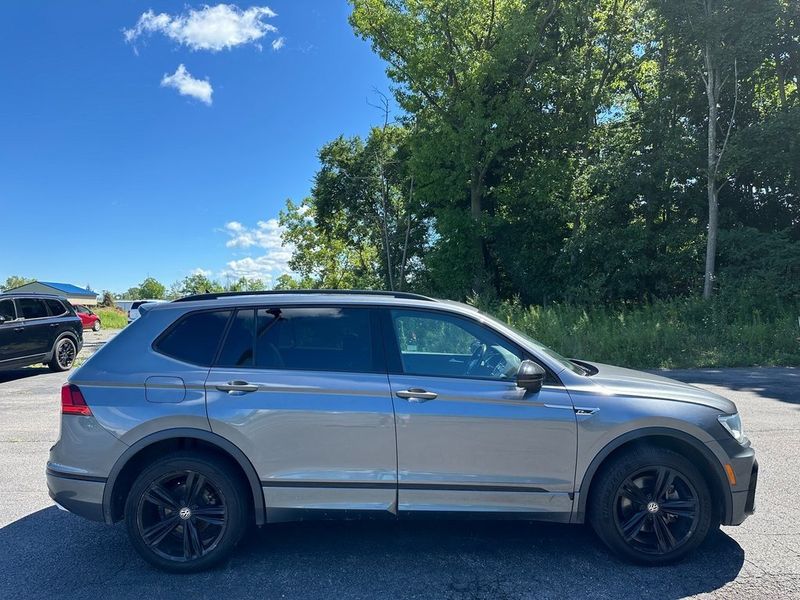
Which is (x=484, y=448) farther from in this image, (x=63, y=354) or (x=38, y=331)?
(x=63, y=354)

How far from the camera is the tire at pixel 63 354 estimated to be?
40.6 ft

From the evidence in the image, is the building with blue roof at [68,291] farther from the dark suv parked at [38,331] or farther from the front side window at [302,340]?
the front side window at [302,340]

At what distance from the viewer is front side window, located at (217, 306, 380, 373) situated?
3.48 meters

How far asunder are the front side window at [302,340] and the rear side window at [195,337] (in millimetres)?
86

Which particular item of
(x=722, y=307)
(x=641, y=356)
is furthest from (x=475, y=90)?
(x=641, y=356)

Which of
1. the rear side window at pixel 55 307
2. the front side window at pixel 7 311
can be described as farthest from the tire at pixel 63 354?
the front side window at pixel 7 311

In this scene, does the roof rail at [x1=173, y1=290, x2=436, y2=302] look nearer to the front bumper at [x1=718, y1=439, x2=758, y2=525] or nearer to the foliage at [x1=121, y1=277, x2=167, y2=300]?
the front bumper at [x1=718, y1=439, x2=758, y2=525]

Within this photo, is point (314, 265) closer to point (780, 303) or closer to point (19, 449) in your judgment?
point (780, 303)

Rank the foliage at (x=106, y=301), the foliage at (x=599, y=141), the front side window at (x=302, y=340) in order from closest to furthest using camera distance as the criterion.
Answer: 1. the front side window at (x=302, y=340)
2. the foliage at (x=599, y=141)
3. the foliage at (x=106, y=301)

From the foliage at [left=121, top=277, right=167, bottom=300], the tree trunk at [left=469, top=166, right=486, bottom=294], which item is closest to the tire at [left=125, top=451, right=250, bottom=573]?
the tree trunk at [left=469, top=166, right=486, bottom=294]

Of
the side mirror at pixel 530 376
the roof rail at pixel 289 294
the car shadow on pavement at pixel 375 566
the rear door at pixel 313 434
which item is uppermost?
the roof rail at pixel 289 294

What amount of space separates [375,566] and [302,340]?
5.14ft

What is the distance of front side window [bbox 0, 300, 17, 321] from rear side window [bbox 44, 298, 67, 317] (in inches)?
39.4

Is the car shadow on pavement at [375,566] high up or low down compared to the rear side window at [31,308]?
down
